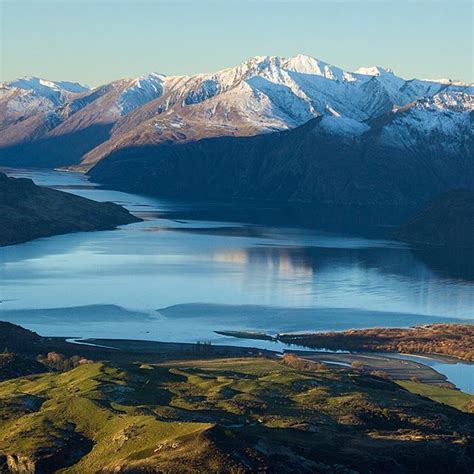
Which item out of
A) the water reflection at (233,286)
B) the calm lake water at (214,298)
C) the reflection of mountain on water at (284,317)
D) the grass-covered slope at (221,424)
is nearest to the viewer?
the grass-covered slope at (221,424)

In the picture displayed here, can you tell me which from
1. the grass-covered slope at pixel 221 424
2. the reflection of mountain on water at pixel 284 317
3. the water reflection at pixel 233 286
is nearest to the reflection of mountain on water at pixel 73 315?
the water reflection at pixel 233 286

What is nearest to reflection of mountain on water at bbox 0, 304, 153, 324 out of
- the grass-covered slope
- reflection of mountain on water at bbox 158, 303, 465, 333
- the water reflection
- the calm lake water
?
the calm lake water

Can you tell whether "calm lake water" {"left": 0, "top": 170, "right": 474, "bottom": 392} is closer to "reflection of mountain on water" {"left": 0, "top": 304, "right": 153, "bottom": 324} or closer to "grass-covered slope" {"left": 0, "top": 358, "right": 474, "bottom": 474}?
"reflection of mountain on water" {"left": 0, "top": 304, "right": 153, "bottom": 324}

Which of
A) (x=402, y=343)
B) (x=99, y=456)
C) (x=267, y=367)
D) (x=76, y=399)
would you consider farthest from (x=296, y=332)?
(x=99, y=456)

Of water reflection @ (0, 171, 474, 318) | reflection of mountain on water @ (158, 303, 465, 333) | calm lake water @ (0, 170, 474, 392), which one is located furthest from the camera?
water reflection @ (0, 171, 474, 318)

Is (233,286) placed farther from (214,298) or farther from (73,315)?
(73,315)

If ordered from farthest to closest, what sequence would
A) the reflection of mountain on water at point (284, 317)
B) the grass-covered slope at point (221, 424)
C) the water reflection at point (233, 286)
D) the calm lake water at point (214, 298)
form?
the water reflection at point (233, 286) < the reflection of mountain on water at point (284, 317) < the calm lake water at point (214, 298) < the grass-covered slope at point (221, 424)

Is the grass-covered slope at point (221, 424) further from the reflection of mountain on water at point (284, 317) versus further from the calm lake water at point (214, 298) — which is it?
the reflection of mountain on water at point (284, 317)

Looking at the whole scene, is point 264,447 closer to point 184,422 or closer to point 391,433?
point 184,422

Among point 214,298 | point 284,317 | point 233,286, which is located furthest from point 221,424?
point 233,286
